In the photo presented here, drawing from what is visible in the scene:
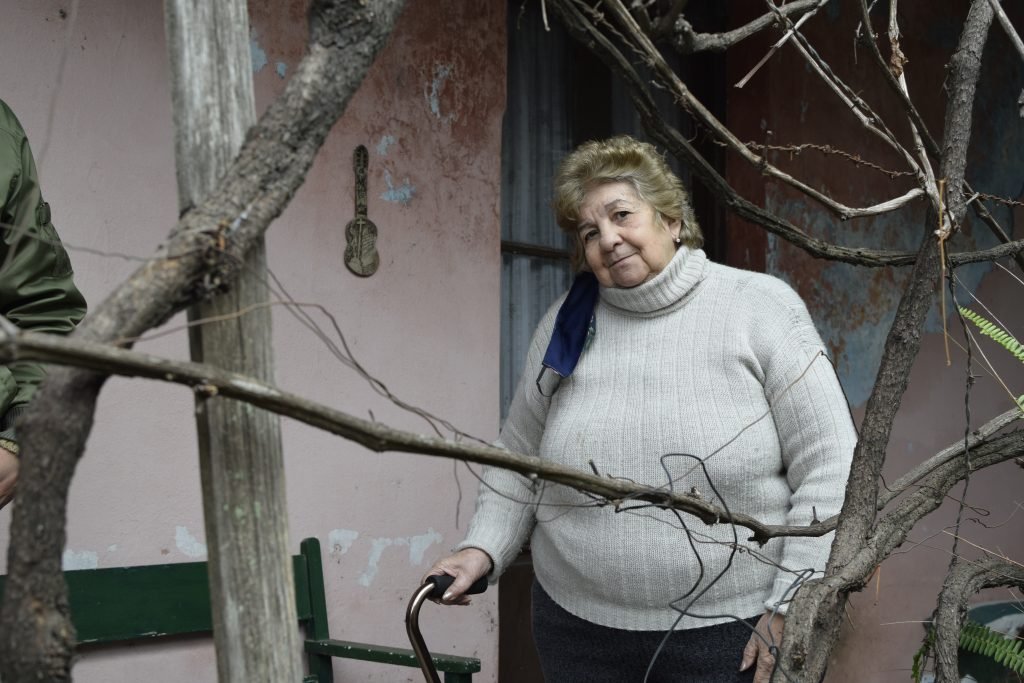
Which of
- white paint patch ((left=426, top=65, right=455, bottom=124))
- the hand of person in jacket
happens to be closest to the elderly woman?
the hand of person in jacket

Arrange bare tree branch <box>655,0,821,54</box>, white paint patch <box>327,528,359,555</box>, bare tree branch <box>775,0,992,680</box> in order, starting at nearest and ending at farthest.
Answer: bare tree branch <box>775,0,992,680</box> → bare tree branch <box>655,0,821,54</box> → white paint patch <box>327,528,359,555</box>

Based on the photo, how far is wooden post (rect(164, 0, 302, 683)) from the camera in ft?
3.74

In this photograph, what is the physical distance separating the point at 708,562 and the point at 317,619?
1390 mm

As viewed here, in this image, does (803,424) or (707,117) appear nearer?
(707,117)

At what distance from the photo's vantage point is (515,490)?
2500mm

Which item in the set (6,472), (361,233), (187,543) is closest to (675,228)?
(361,233)

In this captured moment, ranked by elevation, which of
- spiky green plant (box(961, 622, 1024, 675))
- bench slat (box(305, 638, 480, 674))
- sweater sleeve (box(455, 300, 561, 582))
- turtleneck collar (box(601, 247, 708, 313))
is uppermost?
turtleneck collar (box(601, 247, 708, 313))

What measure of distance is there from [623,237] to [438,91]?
1.39m

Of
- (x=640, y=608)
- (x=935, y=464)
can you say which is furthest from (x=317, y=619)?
(x=935, y=464)

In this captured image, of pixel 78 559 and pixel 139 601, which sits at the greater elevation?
pixel 78 559

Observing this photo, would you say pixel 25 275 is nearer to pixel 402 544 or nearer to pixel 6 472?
pixel 6 472

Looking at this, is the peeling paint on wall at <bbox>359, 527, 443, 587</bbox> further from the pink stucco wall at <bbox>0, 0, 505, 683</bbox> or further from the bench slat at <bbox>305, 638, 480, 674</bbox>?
the bench slat at <bbox>305, 638, 480, 674</bbox>

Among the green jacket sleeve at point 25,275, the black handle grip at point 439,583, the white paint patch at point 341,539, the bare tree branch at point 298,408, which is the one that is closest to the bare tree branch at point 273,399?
the bare tree branch at point 298,408

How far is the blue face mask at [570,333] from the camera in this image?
8.03 ft
